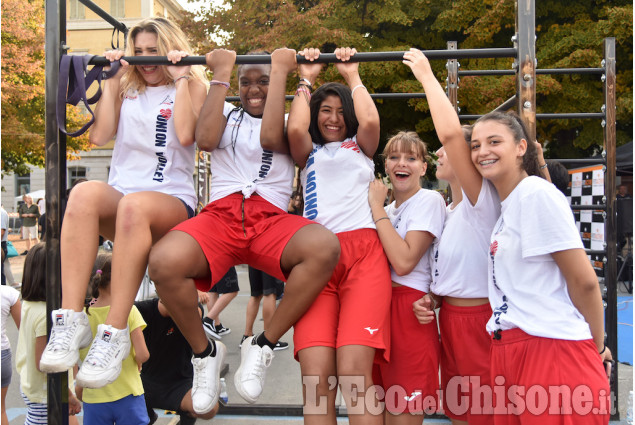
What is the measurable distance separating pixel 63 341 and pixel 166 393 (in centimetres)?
100

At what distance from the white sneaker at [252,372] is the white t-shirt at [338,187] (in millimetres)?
588

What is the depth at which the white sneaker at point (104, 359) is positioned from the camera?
1.95 m

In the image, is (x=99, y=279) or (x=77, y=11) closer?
(x=99, y=279)

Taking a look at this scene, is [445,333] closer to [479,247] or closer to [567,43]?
[479,247]

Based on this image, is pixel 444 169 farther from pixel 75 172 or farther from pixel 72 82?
pixel 75 172

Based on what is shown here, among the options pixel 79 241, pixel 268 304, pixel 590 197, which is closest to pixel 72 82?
pixel 79 241

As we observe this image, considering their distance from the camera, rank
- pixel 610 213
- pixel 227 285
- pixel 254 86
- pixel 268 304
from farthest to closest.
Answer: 1. pixel 227 285
2. pixel 268 304
3. pixel 610 213
4. pixel 254 86

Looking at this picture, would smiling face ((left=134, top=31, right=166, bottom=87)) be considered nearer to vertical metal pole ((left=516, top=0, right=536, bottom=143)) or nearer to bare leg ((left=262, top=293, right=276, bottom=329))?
vertical metal pole ((left=516, top=0, right=536, bottom=143))

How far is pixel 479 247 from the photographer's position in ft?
7.44

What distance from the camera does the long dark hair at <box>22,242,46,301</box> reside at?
2910mm

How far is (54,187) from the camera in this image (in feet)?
7.20

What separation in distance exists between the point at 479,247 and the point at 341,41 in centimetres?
858

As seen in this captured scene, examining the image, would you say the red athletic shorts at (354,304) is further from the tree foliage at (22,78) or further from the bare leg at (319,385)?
the tree foliage at (22,78)

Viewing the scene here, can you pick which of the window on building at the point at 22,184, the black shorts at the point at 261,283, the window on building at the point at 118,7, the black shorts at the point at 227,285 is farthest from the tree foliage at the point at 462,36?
the window on building at the point at 22,184
